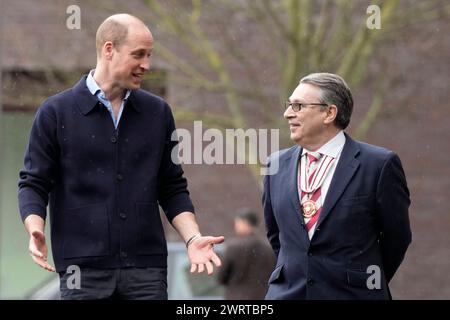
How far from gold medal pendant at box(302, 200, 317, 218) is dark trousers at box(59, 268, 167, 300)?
0.78 m

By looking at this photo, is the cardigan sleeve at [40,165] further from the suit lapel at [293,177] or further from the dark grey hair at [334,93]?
the dark grey hair at [334,93]

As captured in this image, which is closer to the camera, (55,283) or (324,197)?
(324,197)

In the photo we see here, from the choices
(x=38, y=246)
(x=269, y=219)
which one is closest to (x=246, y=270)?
(x=269, y=219)

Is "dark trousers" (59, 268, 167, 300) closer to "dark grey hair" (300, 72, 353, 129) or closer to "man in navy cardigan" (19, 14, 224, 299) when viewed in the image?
"man in navy cardigan" (19, 14, 224, 299)

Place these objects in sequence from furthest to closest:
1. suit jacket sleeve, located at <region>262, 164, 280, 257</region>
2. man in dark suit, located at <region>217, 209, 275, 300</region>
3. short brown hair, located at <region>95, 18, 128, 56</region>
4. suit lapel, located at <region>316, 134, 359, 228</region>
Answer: man in dark suit, located at <region>217, 209, 275, 300</region>
suit jacket sleeve, located at <region>262, 164, 280, 257</region>
suit lapel, located at <region>316, 134, 359, 228</region>
short brown hair, located at <region>95, 18, 128, 56</region>

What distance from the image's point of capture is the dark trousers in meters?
5.40

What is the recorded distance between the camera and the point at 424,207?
57.3 feet

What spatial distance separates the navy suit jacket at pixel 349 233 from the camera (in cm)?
564

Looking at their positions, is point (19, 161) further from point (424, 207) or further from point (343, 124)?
point (343, 124)

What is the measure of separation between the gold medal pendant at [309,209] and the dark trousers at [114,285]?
30.6 inches
